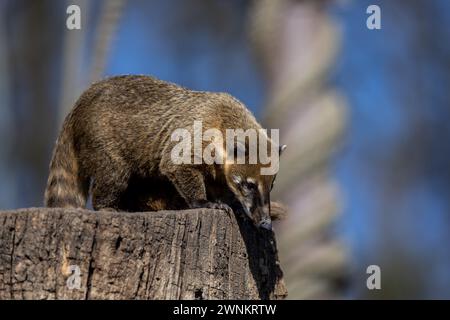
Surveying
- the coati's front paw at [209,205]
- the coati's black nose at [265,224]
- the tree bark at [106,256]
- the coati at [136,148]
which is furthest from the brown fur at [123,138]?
the tree bark at [106,256]

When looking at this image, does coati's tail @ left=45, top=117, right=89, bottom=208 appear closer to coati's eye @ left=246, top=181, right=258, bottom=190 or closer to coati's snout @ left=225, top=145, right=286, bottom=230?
coati's snout @ left=225, top=145, right=286, bottom=230

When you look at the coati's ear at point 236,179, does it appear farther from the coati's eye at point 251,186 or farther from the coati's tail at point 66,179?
the coati's tail at point 66,179

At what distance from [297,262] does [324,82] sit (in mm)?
1837

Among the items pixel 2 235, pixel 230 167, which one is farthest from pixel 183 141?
pixel 2 235

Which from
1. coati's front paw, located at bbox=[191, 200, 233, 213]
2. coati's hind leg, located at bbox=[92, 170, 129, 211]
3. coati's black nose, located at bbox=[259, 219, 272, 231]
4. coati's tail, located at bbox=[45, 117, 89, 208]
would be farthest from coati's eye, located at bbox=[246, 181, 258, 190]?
coati's tail, located at bbox=[45, 117, 89, 208]

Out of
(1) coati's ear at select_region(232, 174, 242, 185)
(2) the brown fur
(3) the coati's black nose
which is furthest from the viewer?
(2) the brown fur

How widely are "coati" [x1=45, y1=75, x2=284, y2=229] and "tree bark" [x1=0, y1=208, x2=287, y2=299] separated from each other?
1821mm

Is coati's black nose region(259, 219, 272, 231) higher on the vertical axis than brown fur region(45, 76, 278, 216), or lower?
lower

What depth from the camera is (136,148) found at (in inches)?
370

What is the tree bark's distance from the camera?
6770 millimetres

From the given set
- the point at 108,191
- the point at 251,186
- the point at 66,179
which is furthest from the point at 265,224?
the point at 66,179

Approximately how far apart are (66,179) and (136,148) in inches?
27.0

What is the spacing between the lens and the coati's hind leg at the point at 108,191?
29.9 ft

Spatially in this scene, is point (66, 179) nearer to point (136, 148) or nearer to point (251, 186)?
point (136, 148)
